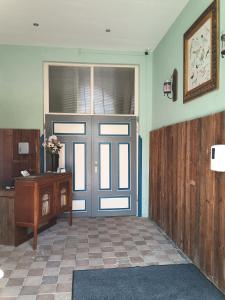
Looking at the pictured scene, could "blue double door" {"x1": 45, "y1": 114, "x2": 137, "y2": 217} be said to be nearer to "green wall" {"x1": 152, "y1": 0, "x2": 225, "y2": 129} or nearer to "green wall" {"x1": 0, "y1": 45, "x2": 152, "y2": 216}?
"green wall" {"x1": 0, "y1": 45, "x2": 152, "y2": 216}

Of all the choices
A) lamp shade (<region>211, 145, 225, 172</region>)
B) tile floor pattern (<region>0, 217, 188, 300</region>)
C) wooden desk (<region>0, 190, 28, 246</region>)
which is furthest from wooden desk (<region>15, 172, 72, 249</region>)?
lamp shade (<region>211, 145, 225, 172</region>)

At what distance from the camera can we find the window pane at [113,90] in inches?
199

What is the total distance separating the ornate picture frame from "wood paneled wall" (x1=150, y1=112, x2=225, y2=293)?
39 cm

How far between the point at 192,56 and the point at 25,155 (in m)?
3.19

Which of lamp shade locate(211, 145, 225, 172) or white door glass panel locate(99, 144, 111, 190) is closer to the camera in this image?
lamp shade locate(211, 145, 225, 172)

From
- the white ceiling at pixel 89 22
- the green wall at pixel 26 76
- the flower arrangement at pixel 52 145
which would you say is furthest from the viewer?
the green wall at pixel 26 76

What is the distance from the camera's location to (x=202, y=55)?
Result: 2.91m

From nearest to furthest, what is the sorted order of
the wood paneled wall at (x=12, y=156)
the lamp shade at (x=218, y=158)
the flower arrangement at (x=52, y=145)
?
the lamp shade at (x=218, y=158), the wood paneled wall at (x=12, y=156), the flower arrangement at (x=52, y=145)

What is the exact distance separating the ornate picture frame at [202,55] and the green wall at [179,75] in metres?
0.08

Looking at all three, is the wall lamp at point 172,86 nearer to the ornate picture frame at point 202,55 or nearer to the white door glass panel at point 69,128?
the ornate picture frame at point 202,55

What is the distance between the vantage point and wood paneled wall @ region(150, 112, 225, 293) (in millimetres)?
2475

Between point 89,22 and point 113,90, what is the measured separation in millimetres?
1488

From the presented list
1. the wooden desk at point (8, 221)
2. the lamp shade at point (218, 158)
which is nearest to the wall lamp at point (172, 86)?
the lamp shade at point (218, 158)

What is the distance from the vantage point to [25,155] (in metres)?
4.62
